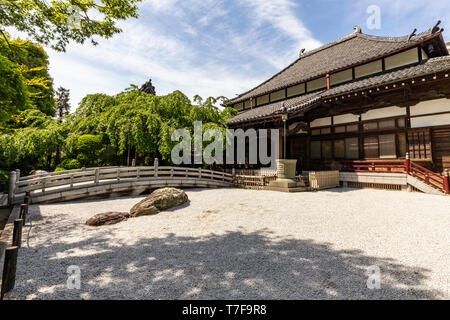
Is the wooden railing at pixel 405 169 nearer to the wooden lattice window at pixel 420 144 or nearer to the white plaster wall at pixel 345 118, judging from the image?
the wooden lattice window at pixel 420 144

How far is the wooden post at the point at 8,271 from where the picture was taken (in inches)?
101

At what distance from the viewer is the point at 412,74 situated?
8500 millimetres

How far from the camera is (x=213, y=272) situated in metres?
3.11

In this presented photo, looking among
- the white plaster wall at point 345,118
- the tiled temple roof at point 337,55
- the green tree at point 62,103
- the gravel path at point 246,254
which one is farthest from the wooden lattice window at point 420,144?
the green tree at point 62,103

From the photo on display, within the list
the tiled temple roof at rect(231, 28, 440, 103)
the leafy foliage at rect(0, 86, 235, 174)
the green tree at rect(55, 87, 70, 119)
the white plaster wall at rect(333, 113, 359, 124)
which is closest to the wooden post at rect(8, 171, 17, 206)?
the leafy foliage at rect(0, 86, 235, 174)

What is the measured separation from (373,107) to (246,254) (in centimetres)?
1170

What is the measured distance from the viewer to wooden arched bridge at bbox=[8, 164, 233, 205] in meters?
7.93

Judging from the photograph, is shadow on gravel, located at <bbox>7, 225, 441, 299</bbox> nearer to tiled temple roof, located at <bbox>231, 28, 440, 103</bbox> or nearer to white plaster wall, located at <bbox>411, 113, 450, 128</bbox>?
white plaster wall, located at <bbox>411, 113, 450, 128</bbox>

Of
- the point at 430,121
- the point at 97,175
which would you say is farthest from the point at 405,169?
the point at 97,175

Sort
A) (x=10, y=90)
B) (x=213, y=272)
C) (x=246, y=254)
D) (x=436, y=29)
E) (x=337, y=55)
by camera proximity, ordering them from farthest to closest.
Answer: (x=337, y=55), (x=436, y=29), (x=10, y=90), (x=246, y=254), (x=213, y=272)

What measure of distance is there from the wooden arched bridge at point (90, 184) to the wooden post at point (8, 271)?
6.83 metres

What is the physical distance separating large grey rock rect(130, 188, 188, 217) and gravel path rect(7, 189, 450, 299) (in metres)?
0.49

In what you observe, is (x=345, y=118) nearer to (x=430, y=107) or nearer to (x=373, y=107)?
(x=373, y=107)

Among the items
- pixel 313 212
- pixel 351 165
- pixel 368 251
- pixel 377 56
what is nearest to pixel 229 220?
pixel 313 212
